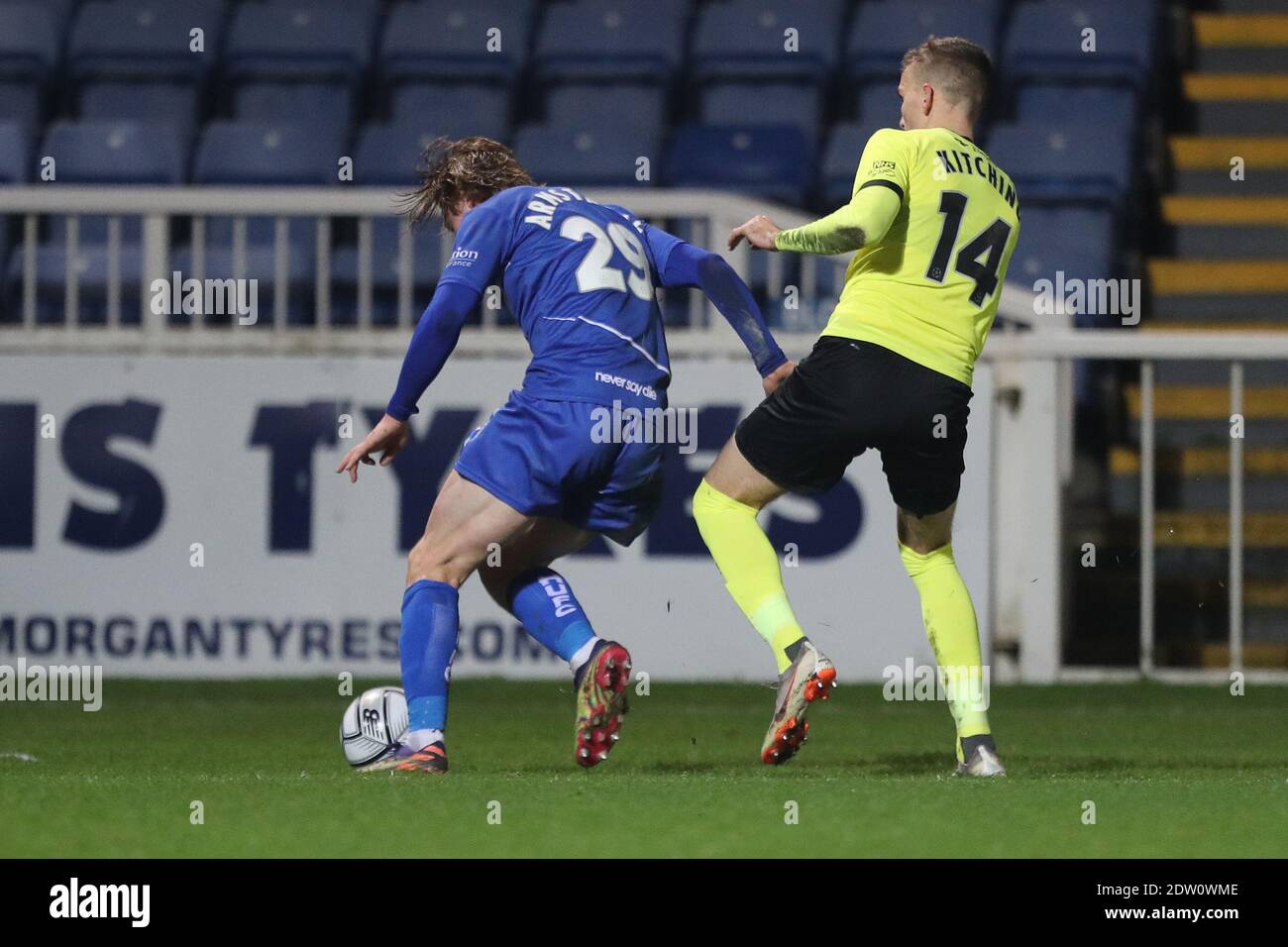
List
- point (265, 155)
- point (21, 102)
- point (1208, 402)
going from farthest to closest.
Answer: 1. point (21, 102)
2. point (265, 155)
3. point (1208, 402)

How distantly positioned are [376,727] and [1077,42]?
7.94m

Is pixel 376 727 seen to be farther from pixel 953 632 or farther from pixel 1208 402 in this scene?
pixel 1208 402

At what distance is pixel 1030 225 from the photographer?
37.4 ft

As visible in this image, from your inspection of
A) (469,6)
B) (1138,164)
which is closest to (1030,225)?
(1138,164)

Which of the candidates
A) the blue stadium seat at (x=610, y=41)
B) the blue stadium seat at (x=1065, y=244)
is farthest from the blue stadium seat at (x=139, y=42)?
the blue stadium seat at (x=1065, y=244)

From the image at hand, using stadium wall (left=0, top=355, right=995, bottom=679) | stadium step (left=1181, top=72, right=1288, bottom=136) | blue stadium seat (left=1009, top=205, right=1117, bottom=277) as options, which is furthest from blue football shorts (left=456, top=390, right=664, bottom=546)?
stadium step (left=1181, top=72, right=1288, bottom=136)

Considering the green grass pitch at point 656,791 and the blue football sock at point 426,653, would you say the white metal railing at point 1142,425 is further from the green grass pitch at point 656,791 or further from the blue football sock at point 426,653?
the blue football sock at point 426,653

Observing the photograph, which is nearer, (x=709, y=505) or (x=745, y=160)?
(x=709, y=505)

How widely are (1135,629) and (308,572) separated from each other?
352cm

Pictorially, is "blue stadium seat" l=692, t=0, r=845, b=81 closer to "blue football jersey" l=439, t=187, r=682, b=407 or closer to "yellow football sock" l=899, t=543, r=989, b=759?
"blue football jersey" l=439, t=187, r=682, b=407

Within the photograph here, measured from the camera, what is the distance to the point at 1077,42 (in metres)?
12.4

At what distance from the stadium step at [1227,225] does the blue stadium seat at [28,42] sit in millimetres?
6395

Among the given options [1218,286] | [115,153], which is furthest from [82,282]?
[1218,286]
